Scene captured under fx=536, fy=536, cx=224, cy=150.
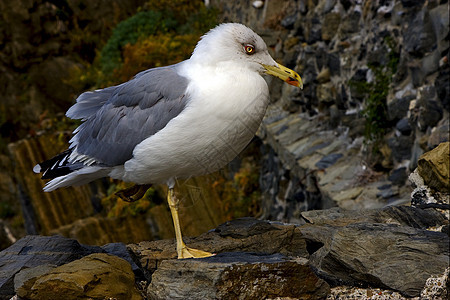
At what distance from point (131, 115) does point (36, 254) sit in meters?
1.01

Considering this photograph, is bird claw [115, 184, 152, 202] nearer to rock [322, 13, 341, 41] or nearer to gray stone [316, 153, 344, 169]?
gray stone [316, 153, 344, 169]

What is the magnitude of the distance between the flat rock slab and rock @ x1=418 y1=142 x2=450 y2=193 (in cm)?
122

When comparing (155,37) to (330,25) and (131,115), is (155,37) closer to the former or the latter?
(330,25)

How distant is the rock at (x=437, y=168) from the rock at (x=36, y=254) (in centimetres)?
219

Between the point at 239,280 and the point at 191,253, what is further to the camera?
the point at 191,253

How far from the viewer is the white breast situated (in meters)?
2.68

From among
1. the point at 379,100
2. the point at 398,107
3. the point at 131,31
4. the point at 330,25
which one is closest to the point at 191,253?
the point at 398,107

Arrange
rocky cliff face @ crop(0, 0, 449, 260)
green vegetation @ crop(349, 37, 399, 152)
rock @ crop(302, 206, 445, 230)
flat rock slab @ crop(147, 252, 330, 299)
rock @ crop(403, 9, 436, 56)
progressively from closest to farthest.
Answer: flat rock slab @ crop(147, 252, 330, 299) < rock @ crop(302, 206, 445, 230) < rock @ crop(403, 9, 436, 56) < rocky cliff face @ crop(0, 0, 449, 260) < green vegetation @ crop(349, 37, 399, 152)

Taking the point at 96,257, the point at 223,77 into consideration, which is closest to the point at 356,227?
the point at 223,77

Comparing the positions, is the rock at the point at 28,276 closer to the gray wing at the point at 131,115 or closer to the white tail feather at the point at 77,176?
the white tail feather at the point at 77,176

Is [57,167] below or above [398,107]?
above

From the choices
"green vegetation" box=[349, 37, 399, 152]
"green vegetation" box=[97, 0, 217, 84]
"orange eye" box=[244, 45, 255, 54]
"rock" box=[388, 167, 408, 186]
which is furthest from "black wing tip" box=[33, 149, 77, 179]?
"green vegetation" box=[97, 0, 217, 84]

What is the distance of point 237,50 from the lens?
2846mm

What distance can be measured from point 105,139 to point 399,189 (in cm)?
277
